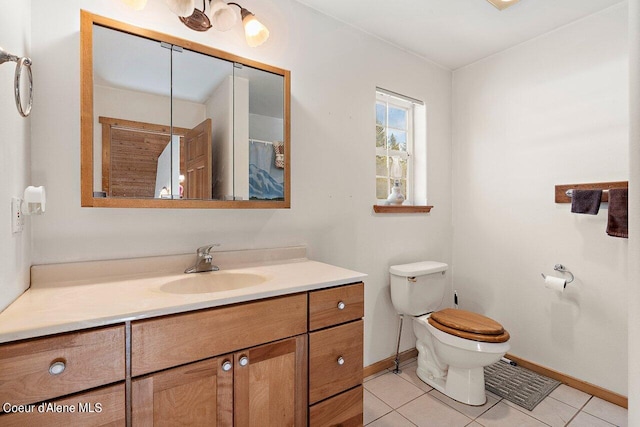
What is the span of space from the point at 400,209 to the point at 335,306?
3.98ft

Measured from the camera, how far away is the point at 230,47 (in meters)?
1.59

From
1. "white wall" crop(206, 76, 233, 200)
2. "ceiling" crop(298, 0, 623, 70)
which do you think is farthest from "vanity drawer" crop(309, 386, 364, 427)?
"ceiling" crop(298, 0, 623, 70)

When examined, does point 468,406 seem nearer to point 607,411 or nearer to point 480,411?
point 480,411

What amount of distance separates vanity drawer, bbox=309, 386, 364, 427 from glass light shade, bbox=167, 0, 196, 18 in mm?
1750

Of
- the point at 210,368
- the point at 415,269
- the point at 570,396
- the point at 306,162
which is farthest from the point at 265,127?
the point at 570,396

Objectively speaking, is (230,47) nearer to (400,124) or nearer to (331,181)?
(331,181)

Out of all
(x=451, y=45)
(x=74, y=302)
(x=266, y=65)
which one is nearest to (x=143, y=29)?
(x=266, y=65)

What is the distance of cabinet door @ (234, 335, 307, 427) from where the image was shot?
3.45ft

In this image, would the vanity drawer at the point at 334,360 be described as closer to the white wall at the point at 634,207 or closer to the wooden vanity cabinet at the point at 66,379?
the wooden vanity cabinet at the point at 66,379

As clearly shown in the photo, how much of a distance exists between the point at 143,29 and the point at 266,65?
22.2 inches

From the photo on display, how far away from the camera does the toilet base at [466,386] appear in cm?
184

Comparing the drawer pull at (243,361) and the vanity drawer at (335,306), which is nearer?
the drawer pull at (243,361)

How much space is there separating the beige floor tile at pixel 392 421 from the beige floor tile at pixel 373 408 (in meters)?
0.03

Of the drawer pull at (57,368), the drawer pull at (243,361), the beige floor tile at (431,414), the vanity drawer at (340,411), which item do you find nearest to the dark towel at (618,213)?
the beige floor tile at (431,414)
